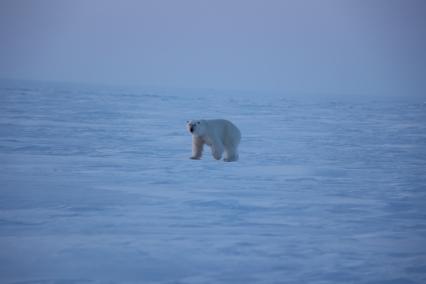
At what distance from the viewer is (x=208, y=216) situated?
4.14 m

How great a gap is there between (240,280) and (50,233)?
4.69 feet

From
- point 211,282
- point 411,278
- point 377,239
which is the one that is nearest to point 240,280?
point 211,282

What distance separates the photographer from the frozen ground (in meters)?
3.04

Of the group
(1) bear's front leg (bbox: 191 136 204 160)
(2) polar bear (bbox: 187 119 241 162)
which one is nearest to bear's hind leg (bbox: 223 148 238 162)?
(2) polar bear (bbox: 187 119 241 162)

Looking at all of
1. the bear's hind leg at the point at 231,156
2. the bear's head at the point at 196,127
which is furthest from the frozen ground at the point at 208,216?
the bear's head at the point at 196,127

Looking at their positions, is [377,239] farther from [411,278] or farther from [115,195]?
[115,195]

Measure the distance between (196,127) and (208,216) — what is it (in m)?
2.75

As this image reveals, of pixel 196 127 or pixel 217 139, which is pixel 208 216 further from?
pixel 217 139

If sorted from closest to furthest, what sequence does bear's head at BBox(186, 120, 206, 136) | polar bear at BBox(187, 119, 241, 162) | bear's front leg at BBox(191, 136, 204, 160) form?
1. bear's head at BBox(186, 120, 206, 136)
2. polar bear at BBox(187, 119, 241, 162)
3. bear's front leg at BBox(191, 136, 204, 160)

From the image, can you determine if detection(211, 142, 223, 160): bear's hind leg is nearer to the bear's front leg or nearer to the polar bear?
the polar bear

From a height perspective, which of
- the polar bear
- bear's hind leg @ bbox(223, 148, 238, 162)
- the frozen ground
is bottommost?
the frozen ground

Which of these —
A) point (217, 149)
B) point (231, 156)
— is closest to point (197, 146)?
point (217, 149)

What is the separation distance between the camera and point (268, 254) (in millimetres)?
3297

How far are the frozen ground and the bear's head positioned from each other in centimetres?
39
